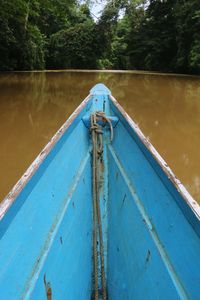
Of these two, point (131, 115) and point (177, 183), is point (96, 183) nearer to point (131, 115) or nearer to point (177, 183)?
point (177, 183)

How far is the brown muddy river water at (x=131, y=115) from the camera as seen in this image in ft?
12.6

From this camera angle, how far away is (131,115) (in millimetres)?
6668

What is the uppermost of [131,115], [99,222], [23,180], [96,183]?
[23,180]

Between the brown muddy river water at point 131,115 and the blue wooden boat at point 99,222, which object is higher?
the blue wooden boat at point 99,222

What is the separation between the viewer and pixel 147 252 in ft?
5.00

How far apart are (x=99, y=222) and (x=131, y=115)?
490 centimetres

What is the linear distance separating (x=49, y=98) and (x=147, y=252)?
7.70 meters

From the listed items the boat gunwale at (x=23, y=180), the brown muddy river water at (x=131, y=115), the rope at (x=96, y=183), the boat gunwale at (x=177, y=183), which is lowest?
the brown muddy river water at (x=131, y=115)

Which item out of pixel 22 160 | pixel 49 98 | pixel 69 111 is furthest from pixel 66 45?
pixel 22 160

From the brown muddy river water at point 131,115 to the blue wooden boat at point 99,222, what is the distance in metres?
1.24

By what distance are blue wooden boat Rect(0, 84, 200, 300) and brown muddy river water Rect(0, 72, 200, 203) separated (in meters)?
1.24

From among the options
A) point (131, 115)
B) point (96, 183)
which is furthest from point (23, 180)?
point (131, 115)

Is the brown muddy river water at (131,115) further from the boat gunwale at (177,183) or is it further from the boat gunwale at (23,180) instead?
the boat gunwale at (177,183)

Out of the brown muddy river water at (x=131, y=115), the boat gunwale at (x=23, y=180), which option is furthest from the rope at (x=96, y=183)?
the brown muddy river water at (x=131, y=115)
